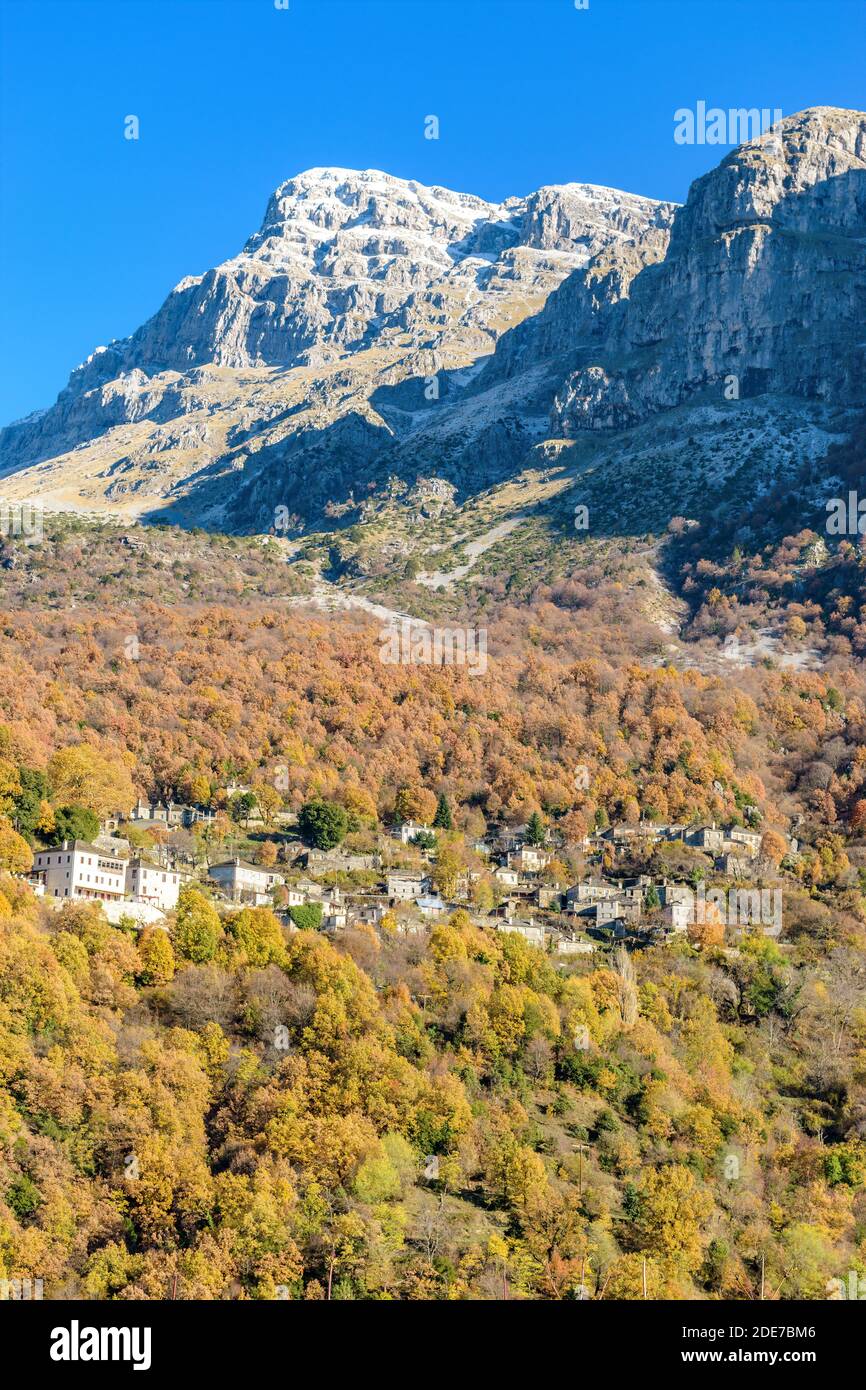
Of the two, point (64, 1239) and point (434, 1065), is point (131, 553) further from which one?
point (64, 1239)

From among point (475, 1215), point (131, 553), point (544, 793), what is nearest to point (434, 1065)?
point (475, 1215)

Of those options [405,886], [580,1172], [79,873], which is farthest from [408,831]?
[580,1172]

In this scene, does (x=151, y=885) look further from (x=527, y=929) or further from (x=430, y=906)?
(x=527, y=929)

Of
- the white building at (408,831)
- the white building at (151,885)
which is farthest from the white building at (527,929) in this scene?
the white building at (151,885)

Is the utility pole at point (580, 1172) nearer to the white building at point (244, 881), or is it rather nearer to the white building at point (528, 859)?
the white building at point (244, 881)

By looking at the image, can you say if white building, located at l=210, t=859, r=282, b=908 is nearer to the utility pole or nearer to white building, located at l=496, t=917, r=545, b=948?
white building, located at l=496, t=917, r=545, b=948

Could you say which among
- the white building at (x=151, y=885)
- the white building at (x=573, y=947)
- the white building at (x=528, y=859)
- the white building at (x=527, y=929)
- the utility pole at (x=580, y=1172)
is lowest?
the utility pole at (x=580, y=1172)
